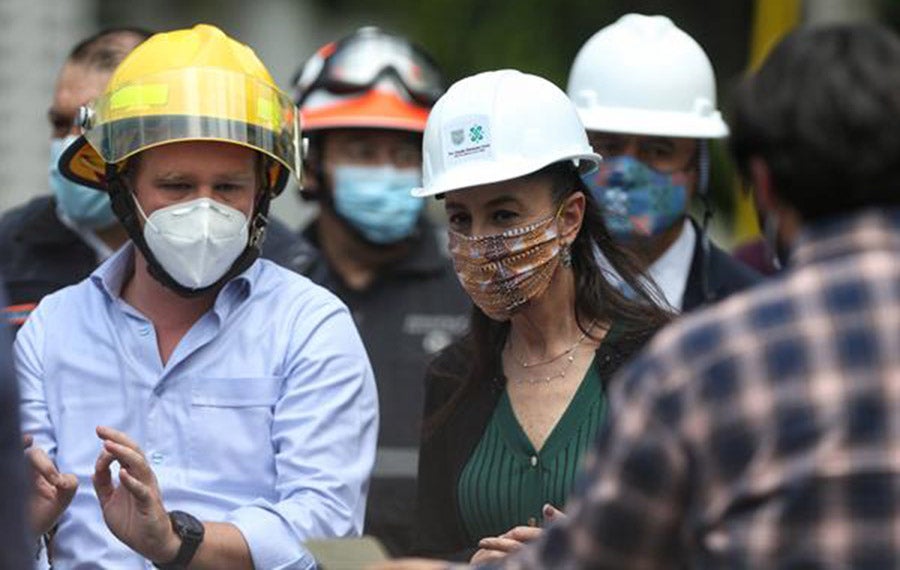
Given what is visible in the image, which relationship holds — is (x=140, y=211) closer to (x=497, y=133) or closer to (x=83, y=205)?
(x=497, y=133)

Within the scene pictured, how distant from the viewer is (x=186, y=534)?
4.29 metres

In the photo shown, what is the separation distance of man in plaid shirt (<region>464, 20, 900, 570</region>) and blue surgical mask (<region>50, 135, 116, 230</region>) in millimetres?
3112

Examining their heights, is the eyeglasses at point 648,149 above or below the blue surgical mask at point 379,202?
above

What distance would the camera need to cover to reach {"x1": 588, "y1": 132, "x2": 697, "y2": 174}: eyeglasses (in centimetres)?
628

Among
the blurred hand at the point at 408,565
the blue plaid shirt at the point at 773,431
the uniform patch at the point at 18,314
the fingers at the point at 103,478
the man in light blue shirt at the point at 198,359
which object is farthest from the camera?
the uniform patch at the point at 18,314

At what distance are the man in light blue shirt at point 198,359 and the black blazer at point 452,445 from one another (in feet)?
0.63

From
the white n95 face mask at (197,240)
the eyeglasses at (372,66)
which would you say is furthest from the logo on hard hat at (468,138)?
the eyeglasses at (372,66)

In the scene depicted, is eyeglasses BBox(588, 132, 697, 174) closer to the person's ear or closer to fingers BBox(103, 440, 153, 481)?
the person's ear

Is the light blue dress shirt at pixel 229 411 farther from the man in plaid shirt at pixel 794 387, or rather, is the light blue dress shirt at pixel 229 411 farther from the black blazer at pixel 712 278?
the black blazer at pixel 712 278

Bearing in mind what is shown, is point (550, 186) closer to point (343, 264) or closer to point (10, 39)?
point (343, 264)

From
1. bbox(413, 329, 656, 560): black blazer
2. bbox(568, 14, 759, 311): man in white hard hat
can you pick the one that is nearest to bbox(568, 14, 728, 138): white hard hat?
bbox(568, 14, 759, 311): man in white hard hat

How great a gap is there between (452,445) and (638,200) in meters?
1.55

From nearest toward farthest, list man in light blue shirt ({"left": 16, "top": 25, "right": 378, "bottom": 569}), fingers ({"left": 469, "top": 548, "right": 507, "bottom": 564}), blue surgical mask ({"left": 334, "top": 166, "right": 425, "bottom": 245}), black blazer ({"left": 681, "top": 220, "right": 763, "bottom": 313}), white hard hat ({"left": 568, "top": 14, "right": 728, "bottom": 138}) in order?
1. fingers ({"left": 469, "top": 548, "right": 507, "bottom": 564})
2. man in light blue shirt ({"left": 16, "top": 25, "right": 378, "bottom": 569})
3. black blazer ({"left": 681, "top": 220, "right": 763, "bottom": 313})
4. white hard hat ({"left": 568, "top": 14, "right": 728, "bottom": 138})
5. blue surgical mask ({"left": 334, "top": 166, "right": 425, "bottom": 245})

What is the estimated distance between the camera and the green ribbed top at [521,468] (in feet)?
14.9
